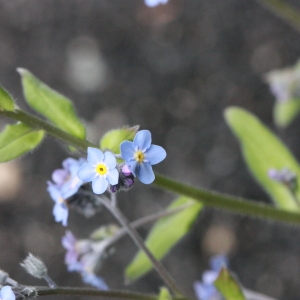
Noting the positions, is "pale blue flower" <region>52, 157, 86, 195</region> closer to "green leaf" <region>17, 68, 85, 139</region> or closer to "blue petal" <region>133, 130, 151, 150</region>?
"green leaf" <region>17, 68, 85, 139</region>

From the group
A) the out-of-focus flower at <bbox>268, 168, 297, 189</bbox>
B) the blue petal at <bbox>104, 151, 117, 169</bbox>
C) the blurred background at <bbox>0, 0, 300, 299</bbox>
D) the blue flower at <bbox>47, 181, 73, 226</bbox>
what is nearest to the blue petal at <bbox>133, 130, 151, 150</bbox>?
the blue petal at <bbox>104, 151, 117, 169</bbox>

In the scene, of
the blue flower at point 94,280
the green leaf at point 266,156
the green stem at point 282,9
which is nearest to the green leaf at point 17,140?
the blue flower at point 94,280

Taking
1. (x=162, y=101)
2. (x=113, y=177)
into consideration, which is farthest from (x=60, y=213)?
(x=162, y=101)

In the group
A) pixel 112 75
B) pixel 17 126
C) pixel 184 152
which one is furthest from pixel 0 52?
pixel 17 126

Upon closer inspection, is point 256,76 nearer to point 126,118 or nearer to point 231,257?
point 126,118

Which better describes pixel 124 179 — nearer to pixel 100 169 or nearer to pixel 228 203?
pixel 100 169

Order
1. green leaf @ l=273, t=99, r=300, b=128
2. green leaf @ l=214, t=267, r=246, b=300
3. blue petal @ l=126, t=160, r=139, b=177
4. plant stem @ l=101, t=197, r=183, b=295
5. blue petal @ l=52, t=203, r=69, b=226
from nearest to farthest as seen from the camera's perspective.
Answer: blue petal @ l=126, t=160, r=139, b=177, blue petal @ l=52, t=203, r=69, b=226, plant stem @ l=101, t=197, r=183, b=295, green leaf @ l=214, t=267, r=246, b=300, green leaf @ l=273, t=99, r=300, b=128
